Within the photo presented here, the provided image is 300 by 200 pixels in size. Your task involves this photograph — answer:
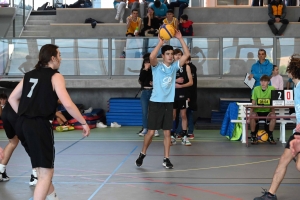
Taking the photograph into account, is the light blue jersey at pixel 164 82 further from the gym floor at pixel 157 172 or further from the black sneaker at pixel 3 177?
the black sneaker at pixel 3 177

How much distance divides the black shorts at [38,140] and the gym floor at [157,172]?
1.69 m

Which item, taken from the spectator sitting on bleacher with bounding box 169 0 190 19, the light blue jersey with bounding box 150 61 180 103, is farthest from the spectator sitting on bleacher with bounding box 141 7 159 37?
the light blue jersey with bounding box 150 61 180 103

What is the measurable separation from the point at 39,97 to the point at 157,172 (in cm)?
Answer: 396

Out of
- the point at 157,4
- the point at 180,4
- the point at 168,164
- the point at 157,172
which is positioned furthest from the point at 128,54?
the point at 157,172

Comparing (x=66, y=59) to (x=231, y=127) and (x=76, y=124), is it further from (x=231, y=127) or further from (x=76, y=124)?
(x=231, y=127)

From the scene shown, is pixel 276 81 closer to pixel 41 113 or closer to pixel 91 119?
pixel 91 119

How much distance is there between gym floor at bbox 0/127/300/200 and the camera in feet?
26.6

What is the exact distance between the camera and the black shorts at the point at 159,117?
10.2 metres

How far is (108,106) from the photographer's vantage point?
1836 centimetres

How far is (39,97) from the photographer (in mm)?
6266

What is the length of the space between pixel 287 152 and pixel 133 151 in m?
5.72

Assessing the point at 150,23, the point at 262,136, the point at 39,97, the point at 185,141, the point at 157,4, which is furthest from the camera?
the point at 157,4

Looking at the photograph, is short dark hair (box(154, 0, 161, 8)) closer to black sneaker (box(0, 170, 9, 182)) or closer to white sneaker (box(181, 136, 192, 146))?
white sneaker (box(181, 136, 192, 146))

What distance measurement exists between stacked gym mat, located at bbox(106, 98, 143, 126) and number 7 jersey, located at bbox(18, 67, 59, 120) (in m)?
11.5
